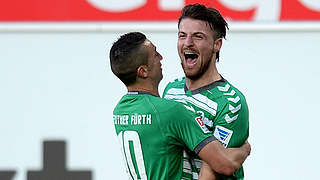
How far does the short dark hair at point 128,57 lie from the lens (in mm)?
3145

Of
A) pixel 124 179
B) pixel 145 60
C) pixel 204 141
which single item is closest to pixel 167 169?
pixel 204 141

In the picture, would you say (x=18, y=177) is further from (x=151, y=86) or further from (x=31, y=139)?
(x=151, y=86)

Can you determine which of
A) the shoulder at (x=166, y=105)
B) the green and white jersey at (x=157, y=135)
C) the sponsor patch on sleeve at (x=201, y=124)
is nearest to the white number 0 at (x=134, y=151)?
the green and white jersey at (x=157, y=135)

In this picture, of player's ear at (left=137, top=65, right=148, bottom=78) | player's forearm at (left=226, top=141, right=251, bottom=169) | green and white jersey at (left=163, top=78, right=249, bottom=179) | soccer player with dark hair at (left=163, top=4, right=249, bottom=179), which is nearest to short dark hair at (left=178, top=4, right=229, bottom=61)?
soccer player with dark hair at (left=163, top=4, right=249, bottom=179)

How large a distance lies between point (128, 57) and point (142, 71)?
84 millimetres

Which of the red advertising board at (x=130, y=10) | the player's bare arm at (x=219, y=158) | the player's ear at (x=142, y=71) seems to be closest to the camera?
the player's bare arm at (x=219, y=158)

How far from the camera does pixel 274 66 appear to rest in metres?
5.46

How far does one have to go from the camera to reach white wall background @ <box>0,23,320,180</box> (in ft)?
17.9

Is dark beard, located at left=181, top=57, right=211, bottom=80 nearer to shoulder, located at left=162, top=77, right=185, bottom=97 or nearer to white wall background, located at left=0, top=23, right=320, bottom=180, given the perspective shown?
shoulder, located at left=162, top=77, right=185, bottom=97

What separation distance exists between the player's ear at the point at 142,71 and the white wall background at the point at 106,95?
2234 mm

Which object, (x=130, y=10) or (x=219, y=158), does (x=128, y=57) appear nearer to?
(x=219, y=158)

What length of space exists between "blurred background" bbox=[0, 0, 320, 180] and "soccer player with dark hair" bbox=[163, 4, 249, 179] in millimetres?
2031

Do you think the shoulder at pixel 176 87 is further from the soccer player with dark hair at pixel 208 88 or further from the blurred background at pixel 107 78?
the blurred background at pixel 107 78

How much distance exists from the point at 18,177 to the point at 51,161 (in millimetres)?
273
